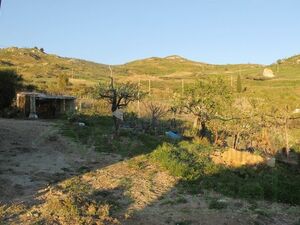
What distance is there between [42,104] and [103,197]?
22.8 metres

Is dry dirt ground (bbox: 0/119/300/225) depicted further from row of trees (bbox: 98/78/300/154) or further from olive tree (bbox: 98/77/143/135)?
row of trees (bbox: 98/78/300/154)

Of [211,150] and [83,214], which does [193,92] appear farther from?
[83,214]

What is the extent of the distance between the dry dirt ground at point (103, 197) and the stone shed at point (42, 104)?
14687 mm

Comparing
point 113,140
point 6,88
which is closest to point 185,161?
point 113,140

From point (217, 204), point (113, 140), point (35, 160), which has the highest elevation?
point (113, 140)

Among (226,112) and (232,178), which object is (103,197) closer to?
(232,178)

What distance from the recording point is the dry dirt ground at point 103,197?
8961mm

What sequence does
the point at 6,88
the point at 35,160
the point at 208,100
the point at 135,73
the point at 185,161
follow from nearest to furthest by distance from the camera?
1. the point at 185,161
2. the point at 35,160
3. the point at 208,100
4. the point at 6,88
5. the point at 135,73

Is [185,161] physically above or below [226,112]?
below

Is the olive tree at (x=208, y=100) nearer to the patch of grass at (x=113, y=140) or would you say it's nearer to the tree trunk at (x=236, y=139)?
the tree trunk at (x=236, y=139)

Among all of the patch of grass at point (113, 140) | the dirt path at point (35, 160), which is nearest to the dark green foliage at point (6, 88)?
the patch of grass at point (113, 140)

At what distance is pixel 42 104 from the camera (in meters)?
32.4

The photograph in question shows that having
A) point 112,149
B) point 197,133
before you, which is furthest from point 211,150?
point 197,133

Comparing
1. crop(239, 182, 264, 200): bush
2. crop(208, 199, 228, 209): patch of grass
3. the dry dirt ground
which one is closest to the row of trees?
the dry dirt ground
